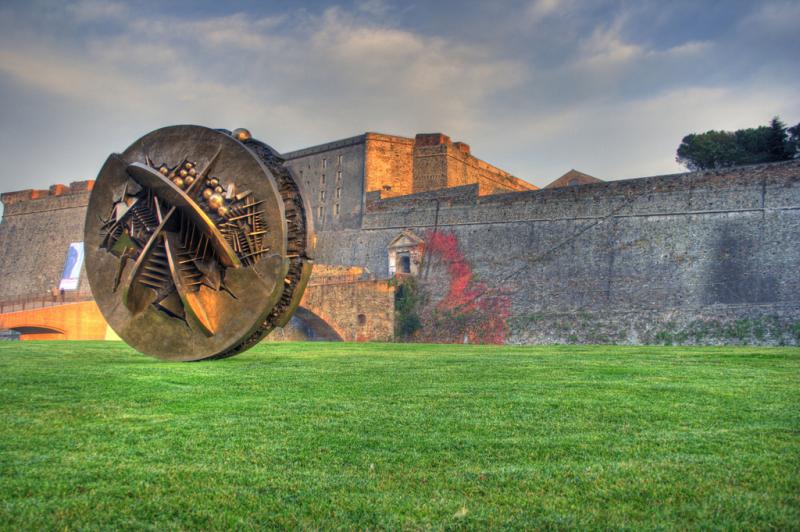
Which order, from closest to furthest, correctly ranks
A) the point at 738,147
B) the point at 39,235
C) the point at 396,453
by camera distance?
the point at 396,453, the point at 738,147, the point at 39,235

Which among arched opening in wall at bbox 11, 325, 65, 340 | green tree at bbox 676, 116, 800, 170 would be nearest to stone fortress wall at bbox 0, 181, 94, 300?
arched opening in wall at bbox 11, 325, 65, 340

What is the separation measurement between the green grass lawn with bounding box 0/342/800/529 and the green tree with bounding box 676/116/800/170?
128 ft

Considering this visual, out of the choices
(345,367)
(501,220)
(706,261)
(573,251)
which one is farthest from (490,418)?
(501,220)

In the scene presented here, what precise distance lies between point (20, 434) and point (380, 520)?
343 centimetres

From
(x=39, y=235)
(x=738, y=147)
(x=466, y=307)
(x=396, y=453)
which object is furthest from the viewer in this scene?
(x=39, y=235)

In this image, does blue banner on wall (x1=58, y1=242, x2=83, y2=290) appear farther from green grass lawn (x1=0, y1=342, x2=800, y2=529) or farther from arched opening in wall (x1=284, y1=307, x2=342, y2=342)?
green grass lawn (x1=0, y1=342, x2=800, y2=529)

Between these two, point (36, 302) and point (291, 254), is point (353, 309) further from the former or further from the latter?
point (291, 254)

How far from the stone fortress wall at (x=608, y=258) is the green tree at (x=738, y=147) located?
13126 mm

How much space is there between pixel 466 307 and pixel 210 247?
80.1ft

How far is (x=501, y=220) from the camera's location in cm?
3659

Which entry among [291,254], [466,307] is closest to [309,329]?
[466,307]

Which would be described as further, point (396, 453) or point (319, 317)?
point (319, 317)

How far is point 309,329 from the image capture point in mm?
37969

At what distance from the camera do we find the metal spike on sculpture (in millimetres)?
11141
